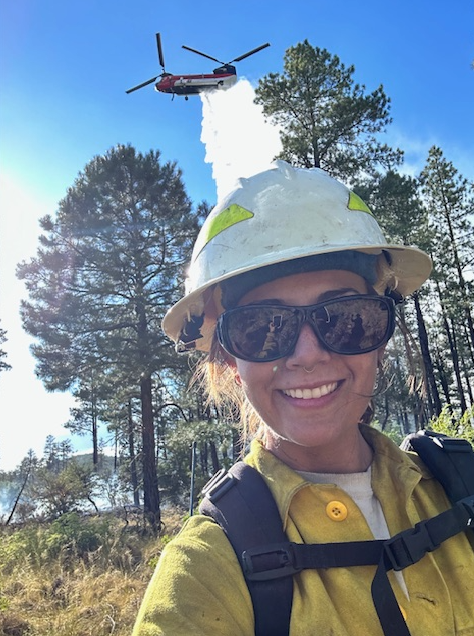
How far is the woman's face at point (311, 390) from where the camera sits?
54.4 inches

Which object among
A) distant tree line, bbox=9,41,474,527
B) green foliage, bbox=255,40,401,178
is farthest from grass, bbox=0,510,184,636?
green foliage, bbox=255,40,401,178

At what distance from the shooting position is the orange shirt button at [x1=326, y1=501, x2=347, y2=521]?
4.16 feet

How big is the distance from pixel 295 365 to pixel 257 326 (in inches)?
7.1

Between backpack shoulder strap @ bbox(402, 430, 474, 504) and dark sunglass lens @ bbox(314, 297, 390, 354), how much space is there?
1.45ft

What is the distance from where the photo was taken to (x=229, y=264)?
1.52 m

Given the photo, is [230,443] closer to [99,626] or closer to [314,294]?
[99,626]

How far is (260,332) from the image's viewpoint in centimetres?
143

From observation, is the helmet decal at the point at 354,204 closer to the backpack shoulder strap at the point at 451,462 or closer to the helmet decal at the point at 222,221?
the helmet decal at the point at 222,221

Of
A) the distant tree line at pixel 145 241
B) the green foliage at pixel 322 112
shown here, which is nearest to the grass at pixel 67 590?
the distant tree line at pixel 145 241

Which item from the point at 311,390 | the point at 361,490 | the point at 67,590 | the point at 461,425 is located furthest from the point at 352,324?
the point at 67,590

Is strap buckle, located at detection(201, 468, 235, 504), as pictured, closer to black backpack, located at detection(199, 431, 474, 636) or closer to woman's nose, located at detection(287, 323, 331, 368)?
black backpack, located at detection(199, 431, 474, 636)

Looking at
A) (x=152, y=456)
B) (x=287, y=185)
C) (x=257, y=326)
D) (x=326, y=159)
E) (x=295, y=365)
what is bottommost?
(x=152, y=456)

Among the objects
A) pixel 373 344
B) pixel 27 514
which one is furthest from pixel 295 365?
pixel 27 514

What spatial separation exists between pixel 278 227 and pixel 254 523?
0.95m
